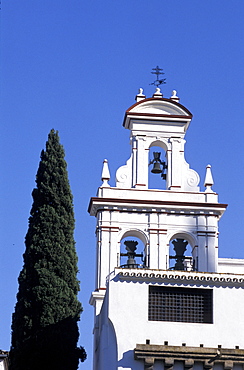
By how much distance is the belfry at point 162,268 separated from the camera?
133 ft

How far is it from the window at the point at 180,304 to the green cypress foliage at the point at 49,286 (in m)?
6.39

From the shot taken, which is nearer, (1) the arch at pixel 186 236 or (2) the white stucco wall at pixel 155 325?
(2) the white stucco wall at pixel 155 325

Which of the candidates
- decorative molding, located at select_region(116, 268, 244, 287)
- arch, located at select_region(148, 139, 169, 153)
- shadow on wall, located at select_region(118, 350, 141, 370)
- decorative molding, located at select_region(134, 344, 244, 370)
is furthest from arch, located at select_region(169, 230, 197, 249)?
shadow on wall, located at select_region(118, 350, 141, 370)

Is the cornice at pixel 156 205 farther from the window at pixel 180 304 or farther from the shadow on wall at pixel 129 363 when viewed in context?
the shadow on wall at pixel 129 363

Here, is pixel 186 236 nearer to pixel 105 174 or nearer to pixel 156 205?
pixel 156 205

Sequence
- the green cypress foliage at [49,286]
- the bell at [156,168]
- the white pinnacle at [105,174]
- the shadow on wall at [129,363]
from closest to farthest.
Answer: the shadow on wall at [129,363]
the green cypress foliage at [49,286]
the white pinnacle at [105,174]
the bell at [156,168]

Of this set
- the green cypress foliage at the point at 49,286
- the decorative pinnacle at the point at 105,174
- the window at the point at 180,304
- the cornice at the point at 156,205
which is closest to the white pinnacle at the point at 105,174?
the decorative pinnacle at the point at 105,174

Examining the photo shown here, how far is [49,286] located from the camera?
155ft

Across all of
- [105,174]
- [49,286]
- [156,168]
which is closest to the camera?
[49,286]

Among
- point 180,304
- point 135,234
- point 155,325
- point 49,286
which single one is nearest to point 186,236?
point 135,234

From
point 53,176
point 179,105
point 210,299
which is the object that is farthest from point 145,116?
point 210,299

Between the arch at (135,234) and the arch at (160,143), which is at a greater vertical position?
the arch at (160,143)

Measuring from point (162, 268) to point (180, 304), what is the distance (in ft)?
22.5

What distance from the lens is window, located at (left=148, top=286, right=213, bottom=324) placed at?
135 feet
